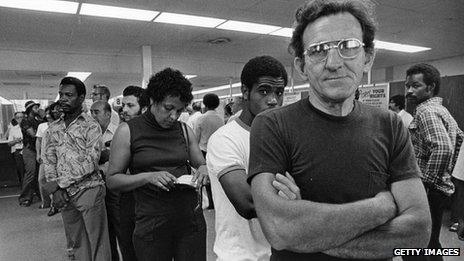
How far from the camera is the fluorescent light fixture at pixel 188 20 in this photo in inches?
207

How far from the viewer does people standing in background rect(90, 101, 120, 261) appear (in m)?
2.54

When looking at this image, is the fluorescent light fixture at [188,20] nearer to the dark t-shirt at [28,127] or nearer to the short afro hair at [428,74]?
the dark t-shirt at [28,127]

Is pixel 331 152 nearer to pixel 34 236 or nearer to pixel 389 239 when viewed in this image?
pixel 389 239

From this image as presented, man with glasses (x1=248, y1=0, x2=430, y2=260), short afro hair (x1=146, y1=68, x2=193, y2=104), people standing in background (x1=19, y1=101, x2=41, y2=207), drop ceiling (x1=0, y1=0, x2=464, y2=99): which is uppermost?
drop ceiling (x1=0, y1=0, x2=464, y2=99)

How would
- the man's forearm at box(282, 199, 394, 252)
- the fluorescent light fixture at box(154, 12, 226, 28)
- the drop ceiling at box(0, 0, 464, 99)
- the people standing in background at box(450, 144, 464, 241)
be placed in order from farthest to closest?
1. the fluorescent light fixture at box(154, 12, 226, 28)
2. the drop ceiling at box(0, 0, 464, 99)
3. the people standing in background at box(450, 144, 464, 241)
4. the man's forearm at box(282, 199, 394, 252)

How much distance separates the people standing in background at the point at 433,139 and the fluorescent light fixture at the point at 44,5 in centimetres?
428

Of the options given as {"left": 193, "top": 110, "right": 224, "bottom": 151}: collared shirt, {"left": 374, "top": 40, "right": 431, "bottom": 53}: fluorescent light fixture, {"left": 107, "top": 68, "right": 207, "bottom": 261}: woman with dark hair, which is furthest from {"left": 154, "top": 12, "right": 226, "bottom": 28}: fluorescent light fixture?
{"left": 374, "top": 40, "right": 431, "bottom": 53}: fluorescent light fixture

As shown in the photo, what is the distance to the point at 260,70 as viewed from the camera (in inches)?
51.6

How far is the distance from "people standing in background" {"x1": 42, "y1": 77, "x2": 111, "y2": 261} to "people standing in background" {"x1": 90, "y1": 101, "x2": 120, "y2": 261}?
0.16 metres

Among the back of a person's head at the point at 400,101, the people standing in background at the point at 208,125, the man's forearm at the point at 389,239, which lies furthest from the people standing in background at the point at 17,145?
the man's forearm at the point at 389,239

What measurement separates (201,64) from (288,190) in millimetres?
9301

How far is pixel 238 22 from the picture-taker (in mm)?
5707

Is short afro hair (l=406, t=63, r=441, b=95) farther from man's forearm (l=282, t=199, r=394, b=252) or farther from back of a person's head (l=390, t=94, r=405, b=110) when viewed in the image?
back of a person's head (l=390, t=94, r=405, b=110)

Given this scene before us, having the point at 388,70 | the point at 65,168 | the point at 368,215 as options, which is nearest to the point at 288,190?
the point at 368,215
